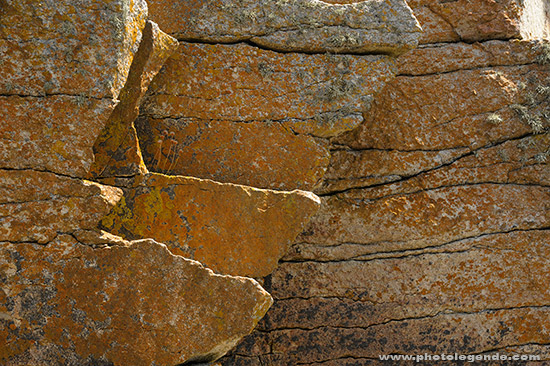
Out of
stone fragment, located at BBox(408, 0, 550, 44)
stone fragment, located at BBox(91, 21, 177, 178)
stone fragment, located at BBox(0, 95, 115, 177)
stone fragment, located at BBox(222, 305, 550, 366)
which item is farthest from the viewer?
stone fragment, located at BBox(408, 0, 550, 44)

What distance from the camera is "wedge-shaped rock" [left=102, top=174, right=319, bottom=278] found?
5.12 m

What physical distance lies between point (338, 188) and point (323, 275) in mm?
1182

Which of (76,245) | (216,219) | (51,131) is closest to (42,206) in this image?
(76,245)

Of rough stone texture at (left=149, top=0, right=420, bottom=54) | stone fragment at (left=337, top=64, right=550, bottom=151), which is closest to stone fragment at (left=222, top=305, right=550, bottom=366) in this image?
stone fragment at (left=337, top=64, right=550, bottom=151)

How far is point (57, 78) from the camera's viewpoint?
4727mm

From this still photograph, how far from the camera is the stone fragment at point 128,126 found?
16.8 feet

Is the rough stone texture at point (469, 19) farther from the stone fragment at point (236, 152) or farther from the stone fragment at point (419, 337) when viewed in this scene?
the stone fragment at point (419, 337)

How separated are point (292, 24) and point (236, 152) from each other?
1.75 metres

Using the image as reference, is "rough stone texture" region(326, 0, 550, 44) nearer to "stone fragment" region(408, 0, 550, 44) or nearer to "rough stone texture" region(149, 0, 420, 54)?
"stone fragment" region(408, 0, 550, 44)

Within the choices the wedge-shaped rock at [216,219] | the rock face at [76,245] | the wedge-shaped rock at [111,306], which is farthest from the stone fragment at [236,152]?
the wedge-shaped rock at [111,306]

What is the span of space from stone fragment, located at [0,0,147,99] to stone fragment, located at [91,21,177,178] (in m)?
0.29

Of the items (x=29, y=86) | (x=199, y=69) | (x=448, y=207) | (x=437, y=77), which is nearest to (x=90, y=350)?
(x=29, y=86)

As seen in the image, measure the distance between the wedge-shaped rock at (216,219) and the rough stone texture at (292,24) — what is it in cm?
194

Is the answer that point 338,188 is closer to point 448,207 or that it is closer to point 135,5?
point 448,207
